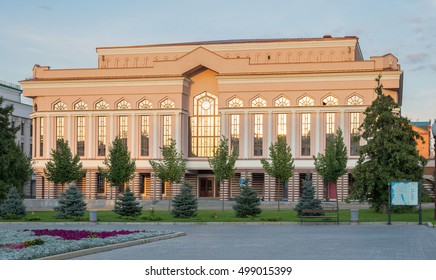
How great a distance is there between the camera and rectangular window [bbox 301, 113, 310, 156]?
7419cm

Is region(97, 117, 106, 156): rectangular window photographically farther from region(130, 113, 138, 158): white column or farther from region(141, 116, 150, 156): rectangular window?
region(141, 116, 150, 156): rectangular window

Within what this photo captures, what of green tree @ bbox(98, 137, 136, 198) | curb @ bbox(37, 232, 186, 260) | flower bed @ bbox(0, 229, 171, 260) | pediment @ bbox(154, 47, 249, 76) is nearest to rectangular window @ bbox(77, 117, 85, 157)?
pediment @ bbox(154, 47, 249, 76)

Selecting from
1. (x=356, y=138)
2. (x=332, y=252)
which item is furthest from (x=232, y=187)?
(x=332, y=252)

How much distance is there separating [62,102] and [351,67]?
95.8ft

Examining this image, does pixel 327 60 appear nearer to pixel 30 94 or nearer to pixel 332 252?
pixel 30 94

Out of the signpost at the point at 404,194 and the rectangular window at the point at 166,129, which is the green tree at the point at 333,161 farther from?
the signpost at the point at 404,194

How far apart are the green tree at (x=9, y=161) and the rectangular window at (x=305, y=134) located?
29.1 metres

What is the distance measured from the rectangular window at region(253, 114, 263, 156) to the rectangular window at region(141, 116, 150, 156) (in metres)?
10.7

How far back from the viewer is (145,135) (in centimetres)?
7788

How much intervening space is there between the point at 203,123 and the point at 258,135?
6.28 metres

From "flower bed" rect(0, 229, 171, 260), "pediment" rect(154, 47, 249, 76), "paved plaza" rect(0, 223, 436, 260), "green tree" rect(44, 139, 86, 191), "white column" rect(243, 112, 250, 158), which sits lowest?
"paved plaza" rect(0, 223, 436, 260)

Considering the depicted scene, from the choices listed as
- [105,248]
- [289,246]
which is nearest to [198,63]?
[289,246]

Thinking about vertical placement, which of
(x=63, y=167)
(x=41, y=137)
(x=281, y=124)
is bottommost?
(x=63, y=167)

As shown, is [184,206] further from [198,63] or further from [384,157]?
[198,63]
